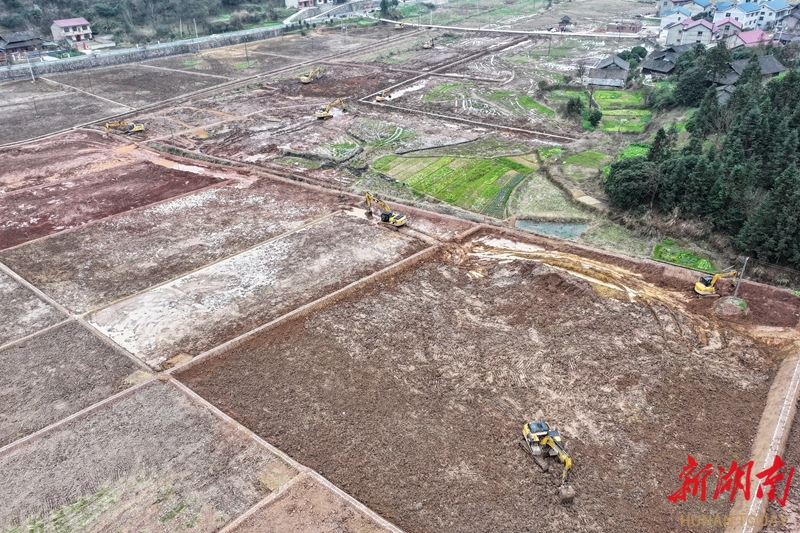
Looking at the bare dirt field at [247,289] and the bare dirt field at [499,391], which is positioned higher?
the bare dirt field at [247,289]

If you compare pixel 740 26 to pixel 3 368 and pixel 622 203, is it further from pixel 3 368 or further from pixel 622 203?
pixel 3 368

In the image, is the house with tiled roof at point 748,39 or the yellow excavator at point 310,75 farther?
the house with tiled roof at point 748,39

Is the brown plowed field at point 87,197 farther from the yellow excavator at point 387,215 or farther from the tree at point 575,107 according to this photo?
the tree at point 575,107

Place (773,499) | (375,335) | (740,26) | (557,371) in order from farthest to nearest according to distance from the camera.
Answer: (740,26)
(375,335)
(557,371)
(773,499)

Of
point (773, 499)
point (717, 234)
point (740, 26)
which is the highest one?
point (740, 26)

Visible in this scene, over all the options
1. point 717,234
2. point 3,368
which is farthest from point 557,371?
point 3,368

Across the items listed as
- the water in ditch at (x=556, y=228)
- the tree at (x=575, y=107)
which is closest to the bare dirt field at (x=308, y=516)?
the water in ditch at (x=556, y=228)

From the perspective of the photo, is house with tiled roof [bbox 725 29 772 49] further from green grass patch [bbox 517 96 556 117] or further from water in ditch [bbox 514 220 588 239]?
water in ditch [bbox 514 220 588 239]

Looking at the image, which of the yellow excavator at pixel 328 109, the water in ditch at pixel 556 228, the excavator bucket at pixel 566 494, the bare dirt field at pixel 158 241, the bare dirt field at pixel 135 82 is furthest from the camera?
the bare dirt field at pixel 135 82

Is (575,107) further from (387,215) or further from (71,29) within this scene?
(71,29)
